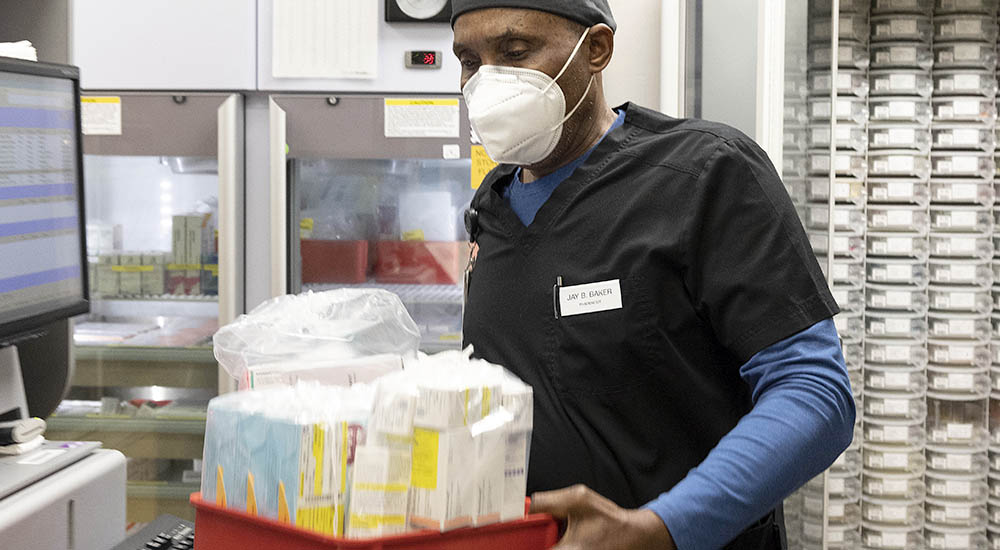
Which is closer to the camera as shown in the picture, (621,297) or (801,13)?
(621,297)

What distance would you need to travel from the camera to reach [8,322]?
1130mm

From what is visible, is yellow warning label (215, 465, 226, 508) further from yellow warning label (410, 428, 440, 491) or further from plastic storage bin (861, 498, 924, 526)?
plastic storage bin (861, 498, 924, 526)

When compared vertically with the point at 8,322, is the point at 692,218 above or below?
above

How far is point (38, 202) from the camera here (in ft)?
3.96

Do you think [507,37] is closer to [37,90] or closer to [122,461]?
[37,90]

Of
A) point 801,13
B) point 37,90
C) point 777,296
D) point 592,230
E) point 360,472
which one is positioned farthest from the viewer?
point 801,13

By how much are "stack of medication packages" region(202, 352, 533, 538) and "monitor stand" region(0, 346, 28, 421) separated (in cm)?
60

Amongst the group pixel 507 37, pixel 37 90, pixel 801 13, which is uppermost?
pixel 801 13

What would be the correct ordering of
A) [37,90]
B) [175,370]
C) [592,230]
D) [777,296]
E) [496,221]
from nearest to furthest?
[777,296]
[37,90]
[592,230]
[496,221]
[175,370]

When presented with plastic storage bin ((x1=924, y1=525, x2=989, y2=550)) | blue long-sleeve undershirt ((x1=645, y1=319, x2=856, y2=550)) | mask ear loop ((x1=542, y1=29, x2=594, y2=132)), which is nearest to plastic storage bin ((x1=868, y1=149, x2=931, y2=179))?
plastic storage bin ((x1=924, y1=525, x2=989, y2=550))

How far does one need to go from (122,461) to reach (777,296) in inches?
35.4

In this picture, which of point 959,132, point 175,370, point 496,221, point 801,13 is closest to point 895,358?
point 959,132

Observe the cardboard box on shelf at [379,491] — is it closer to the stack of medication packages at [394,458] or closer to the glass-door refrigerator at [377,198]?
the stack of medication packages at [394,458]

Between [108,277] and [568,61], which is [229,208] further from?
[568,61]
